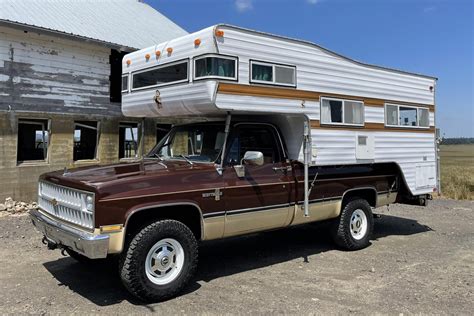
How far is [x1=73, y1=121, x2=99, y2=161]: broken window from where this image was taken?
13625mm

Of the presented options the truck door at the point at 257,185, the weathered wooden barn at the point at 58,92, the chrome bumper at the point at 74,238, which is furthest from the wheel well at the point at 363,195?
the weathered wooden barn at the point at 58,92

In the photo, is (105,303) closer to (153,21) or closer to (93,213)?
(93,213)

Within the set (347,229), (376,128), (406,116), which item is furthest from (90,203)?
(406,116)

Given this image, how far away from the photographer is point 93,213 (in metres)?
4.45

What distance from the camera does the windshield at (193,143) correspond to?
5.79 meters

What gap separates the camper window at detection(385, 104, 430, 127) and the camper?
4 cm

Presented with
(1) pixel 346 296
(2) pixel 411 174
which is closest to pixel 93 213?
(1) pixel 346 296

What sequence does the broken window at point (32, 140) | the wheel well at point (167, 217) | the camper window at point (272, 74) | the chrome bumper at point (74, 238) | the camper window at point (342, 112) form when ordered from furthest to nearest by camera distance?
the broken window at point (32, 140) < the camper window at point (342, 112) < the camper window at point (272, 74) < the wheel well at point (167, 217) < the chrome bumper at point (74, 238)

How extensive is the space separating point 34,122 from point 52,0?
4.87m

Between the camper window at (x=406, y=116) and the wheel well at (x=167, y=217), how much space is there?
417cm

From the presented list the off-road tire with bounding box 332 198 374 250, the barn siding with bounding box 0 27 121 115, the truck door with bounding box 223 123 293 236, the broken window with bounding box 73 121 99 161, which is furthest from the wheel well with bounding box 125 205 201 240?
the broken window with bounding box 73 121 99 161

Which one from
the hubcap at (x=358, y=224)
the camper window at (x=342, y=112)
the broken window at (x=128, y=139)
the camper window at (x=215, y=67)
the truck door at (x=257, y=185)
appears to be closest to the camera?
the camper window at (x=215, y=67)

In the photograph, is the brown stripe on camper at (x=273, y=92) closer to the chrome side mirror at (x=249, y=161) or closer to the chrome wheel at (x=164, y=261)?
the chrome side mirror at (x=249, y=161)

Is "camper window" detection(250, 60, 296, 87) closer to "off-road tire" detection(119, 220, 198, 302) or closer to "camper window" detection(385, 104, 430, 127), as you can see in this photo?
"off-road tire" detection(119, 220, 198, 302)
